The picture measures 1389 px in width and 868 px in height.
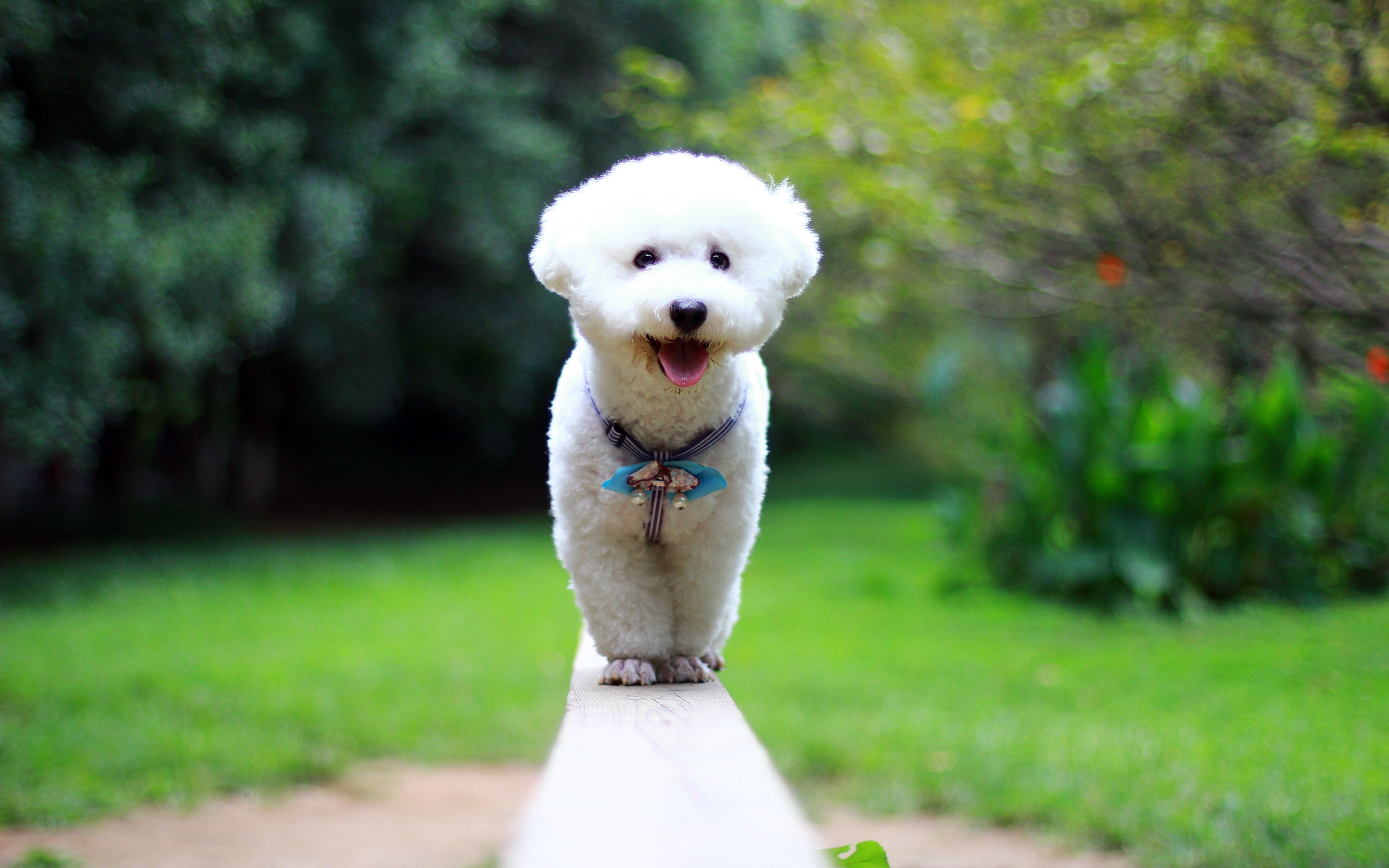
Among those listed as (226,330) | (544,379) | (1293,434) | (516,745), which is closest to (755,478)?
(516,745)

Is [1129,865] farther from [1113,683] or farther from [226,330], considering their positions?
[226,330]

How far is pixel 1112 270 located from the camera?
5.90 meters

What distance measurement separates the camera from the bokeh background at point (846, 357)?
4820mm

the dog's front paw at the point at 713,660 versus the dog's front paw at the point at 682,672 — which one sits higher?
the dog's front paw at the point at 682,672

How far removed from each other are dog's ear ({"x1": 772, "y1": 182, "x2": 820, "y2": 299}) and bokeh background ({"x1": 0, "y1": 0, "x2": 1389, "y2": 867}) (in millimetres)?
2441

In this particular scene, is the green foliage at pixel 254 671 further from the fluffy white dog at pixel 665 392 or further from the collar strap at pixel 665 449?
the collar strap at pixel 665 449

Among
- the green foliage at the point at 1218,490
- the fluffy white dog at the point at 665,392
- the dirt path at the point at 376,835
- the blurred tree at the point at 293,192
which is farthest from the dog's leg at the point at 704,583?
the blurred tree at the point at 293,192

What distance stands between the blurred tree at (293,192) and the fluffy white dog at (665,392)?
6082 millimetres

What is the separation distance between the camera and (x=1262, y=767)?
176 inches

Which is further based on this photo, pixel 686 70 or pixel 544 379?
pixel 544 379

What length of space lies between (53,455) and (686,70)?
672 centimetres

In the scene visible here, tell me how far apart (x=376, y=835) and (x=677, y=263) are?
142 inches

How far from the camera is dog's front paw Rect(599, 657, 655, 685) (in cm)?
235

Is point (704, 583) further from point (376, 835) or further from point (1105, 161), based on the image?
point (1105, 161)
